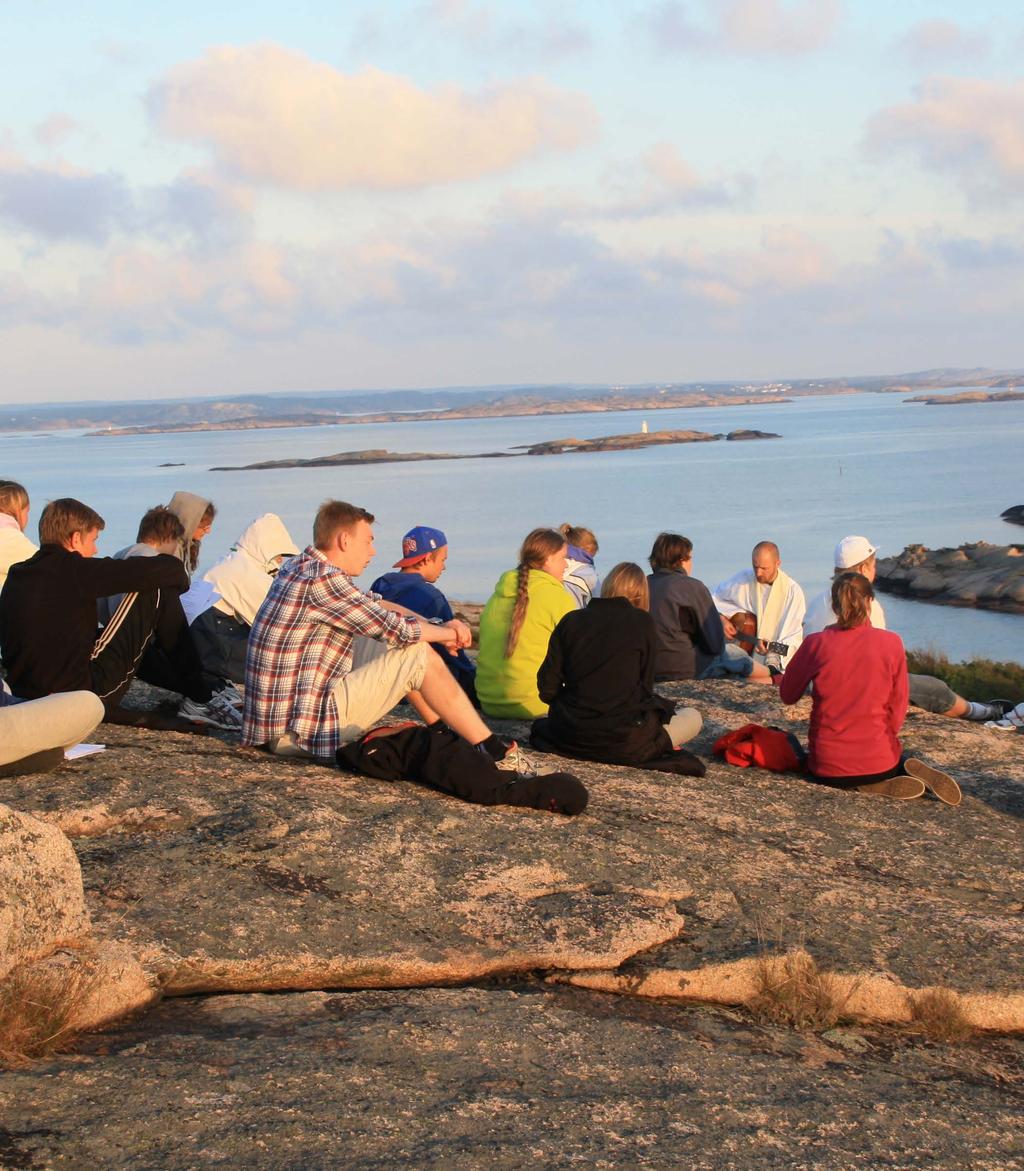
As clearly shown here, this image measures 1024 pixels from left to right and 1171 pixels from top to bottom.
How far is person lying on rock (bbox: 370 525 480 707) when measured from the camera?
25.1ft

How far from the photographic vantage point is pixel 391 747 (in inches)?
224

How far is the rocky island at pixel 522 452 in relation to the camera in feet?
324

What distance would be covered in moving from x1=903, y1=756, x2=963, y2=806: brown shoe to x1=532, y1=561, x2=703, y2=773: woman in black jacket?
1.17 meters

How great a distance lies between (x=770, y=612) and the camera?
390 inches

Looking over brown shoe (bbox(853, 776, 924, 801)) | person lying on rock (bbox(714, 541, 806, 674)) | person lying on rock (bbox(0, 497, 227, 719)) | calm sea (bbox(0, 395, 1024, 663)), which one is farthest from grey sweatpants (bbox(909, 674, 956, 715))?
calm sea (bbox(0, 395, 1024, 663))

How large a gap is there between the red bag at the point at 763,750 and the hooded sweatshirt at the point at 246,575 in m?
2.97

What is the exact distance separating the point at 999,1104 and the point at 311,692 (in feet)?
10.9

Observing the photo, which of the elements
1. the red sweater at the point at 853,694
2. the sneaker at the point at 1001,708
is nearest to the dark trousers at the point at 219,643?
the red sweater at the point at 853,694

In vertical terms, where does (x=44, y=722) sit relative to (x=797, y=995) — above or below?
above

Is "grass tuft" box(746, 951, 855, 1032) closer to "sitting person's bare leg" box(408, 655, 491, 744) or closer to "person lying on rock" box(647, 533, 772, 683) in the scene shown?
"sitting person's bare leg" box(408, 655, 491, 744)

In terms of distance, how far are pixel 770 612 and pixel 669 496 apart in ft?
179

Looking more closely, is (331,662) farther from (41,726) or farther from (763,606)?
(763,606)

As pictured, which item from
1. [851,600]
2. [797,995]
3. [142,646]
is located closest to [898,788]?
[851,600]

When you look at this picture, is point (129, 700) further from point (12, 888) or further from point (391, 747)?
point (12, 888)
